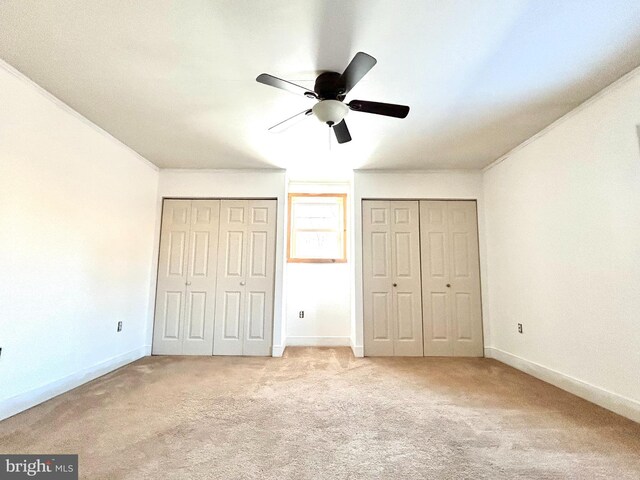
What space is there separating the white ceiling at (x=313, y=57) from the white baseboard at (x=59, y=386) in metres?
2.34

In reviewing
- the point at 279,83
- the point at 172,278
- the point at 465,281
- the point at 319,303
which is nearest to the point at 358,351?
the point at 319,303

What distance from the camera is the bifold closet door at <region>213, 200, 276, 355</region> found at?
3873mm

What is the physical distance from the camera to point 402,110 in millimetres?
2057

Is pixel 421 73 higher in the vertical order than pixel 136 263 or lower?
higher

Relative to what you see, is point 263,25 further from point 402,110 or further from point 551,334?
point 551,334

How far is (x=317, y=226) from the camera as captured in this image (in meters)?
4.72

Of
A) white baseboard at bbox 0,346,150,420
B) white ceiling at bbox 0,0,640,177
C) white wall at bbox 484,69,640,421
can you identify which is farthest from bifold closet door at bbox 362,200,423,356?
white baseboard at bbox 0,346,150,420

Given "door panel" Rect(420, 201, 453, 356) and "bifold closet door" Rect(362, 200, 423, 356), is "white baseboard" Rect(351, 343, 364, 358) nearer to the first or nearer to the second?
"bifold closet door" Rect(362, 200, 423, 356)

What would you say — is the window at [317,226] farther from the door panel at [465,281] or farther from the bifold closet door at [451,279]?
the door panel at [465,281]

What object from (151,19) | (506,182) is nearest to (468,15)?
(151,19)

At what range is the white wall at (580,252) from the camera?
2142 millimetres

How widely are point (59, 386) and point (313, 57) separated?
10.8 feet

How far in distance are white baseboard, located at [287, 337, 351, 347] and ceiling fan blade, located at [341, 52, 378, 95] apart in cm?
347

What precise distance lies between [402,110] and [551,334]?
8.37 ft
